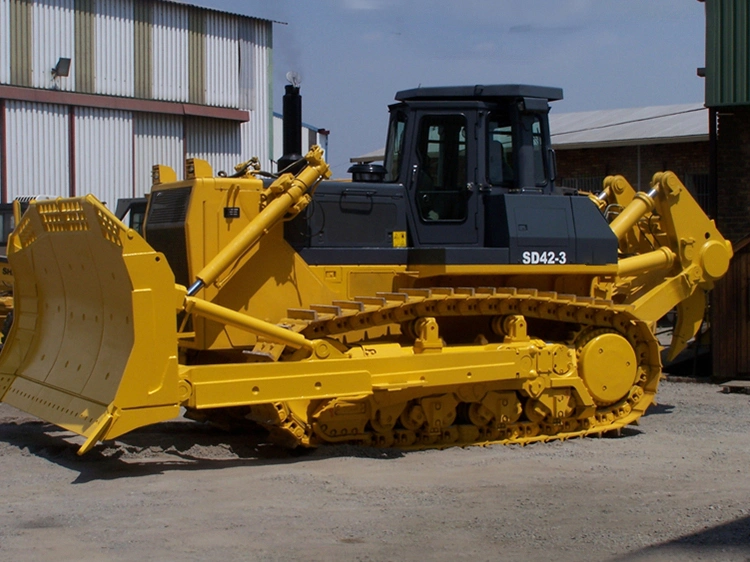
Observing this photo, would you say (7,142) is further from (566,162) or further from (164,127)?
(566,162)

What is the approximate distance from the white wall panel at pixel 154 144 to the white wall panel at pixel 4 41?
3.19 meters

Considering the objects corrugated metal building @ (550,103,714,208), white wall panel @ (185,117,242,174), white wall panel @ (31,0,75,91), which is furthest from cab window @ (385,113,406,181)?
white wall panel @ (185,117,242,174)

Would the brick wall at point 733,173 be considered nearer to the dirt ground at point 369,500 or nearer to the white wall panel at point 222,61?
the dirt ground at point 369,500

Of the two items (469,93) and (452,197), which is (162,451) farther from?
(469,93)

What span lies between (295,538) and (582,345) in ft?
15.0

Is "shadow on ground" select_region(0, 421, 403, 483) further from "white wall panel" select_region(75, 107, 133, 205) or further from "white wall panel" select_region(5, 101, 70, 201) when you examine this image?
"white wall panel" select_region(75, 107, 133, 205)

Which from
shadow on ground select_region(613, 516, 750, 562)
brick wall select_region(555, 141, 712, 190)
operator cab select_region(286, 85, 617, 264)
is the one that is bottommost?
shadow on ground select_region(613, 516, 750, 562)

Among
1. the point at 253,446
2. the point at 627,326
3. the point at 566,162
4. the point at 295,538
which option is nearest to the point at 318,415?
the point at 253,446

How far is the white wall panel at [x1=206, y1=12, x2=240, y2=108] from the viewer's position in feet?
84.2

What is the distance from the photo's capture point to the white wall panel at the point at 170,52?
2455 cm

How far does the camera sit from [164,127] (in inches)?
973

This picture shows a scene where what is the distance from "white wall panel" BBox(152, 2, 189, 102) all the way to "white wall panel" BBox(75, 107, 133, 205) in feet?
3.93

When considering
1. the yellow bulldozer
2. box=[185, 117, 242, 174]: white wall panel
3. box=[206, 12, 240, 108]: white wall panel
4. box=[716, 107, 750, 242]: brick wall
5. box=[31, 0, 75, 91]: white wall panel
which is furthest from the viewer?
box=[206, 12, 240, 108]: white wall panel

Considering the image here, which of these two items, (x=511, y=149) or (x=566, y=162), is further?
(x=566, y=162)
